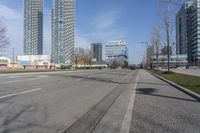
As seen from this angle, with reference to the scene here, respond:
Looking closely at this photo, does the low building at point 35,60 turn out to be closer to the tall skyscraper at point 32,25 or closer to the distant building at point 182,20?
the tall skyscraper at point 32,25

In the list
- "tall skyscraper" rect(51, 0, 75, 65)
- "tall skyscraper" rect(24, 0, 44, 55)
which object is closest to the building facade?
"tall skyscraper" rect(51, 0, 75, 65)

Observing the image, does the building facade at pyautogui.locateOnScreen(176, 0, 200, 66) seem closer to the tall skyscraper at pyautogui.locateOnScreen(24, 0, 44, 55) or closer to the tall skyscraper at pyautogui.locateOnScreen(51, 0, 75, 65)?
the tall skyscraper at pyautogui.locateOnScreen(51, 0, 75, 65)

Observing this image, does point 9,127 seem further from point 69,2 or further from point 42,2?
point 42,2

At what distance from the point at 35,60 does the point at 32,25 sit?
19.9 metres

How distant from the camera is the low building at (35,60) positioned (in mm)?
132250

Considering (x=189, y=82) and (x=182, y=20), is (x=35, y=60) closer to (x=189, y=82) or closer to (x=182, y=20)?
(x=182, y=20)

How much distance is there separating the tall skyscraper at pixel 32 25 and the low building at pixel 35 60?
33.8 ft

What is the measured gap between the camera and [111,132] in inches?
216

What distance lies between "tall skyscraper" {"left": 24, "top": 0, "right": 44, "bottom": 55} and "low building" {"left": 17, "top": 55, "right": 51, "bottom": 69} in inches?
406

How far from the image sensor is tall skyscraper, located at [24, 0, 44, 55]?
424 feet

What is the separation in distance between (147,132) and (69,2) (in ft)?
420

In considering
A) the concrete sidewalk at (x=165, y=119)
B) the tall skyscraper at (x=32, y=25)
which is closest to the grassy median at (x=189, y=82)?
the concrete sidewalk at (x=165, y=119)

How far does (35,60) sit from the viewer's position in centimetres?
13275

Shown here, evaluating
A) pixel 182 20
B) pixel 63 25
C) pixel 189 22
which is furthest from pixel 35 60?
pixel 189 22
